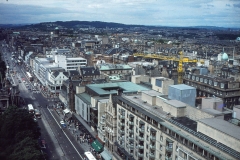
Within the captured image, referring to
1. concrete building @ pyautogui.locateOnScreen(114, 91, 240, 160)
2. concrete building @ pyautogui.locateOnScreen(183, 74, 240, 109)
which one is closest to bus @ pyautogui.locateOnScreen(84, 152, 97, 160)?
concrete building @ pyautogui.locateOnScreen(114, 91, 240, 160)

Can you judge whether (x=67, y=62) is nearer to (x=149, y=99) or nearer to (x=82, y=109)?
(x=82, y=109)

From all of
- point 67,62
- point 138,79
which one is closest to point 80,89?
point 138,79

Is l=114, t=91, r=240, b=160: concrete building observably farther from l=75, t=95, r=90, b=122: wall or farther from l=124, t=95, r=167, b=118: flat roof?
l=75, t=95, r=90, b=122: wall

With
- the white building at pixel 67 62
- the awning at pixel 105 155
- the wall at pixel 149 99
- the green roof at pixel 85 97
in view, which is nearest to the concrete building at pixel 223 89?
the wall at pixel 149 99

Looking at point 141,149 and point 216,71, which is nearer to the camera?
point 141,149

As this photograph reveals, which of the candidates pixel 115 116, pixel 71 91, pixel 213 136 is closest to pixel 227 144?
pixel 213 136

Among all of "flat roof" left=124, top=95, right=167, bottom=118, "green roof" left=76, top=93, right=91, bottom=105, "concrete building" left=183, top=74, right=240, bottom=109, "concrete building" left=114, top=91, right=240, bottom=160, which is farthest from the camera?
"green roof" left=76, top=93, right=91, bottom=105

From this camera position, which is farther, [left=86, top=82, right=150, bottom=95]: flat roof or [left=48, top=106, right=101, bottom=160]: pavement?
[left=86, top=82, right=150, bottom=95]: flat roof

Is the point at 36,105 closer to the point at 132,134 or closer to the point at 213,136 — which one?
the point at 132,134
